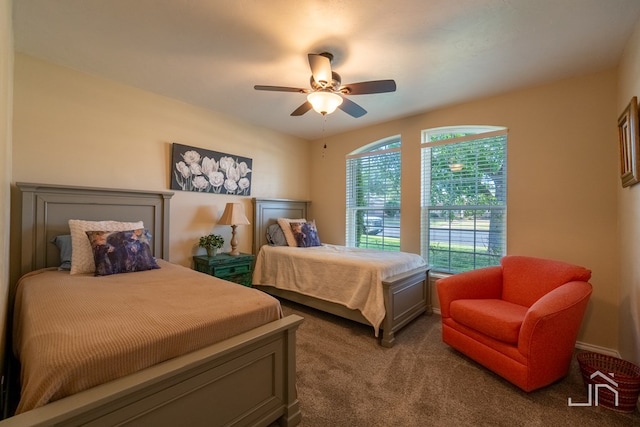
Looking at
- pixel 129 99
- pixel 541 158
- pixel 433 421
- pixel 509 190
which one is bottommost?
pixel 433 421

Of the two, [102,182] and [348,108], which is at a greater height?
[348,108]

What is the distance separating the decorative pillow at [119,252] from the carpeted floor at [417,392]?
5.03ft

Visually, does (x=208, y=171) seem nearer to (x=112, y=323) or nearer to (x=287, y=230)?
(x=287, y=230)

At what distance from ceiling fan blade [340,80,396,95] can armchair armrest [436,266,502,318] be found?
167 cm

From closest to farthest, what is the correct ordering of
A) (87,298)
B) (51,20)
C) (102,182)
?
(87,298), (51,20), (102,182)

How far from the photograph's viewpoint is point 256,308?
1.49m

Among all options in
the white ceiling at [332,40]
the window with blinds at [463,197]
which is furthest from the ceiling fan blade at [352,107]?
the window with blinds at [463,197]

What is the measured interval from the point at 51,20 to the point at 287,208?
3.06m

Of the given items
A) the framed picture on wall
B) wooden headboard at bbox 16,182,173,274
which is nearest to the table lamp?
wooden headboard at bbox 16,182,173,274

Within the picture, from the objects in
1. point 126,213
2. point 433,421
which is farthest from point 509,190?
point 126,213

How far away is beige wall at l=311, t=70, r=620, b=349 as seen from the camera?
2.34 m

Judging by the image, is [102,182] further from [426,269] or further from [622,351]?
[622,351]

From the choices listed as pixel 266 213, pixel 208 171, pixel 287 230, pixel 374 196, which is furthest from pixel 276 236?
pixel 374 196

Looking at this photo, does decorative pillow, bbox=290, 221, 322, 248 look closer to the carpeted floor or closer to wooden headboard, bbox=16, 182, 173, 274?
the carpeted floor
